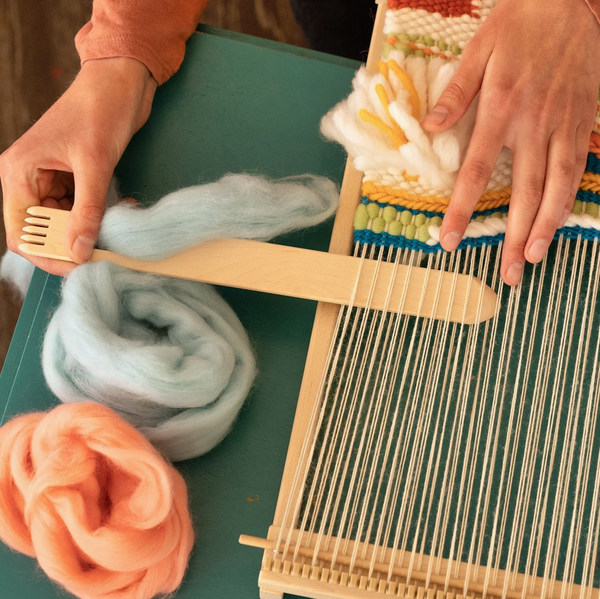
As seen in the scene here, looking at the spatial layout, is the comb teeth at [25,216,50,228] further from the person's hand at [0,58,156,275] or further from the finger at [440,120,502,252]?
the finger at [440,120,502,252]

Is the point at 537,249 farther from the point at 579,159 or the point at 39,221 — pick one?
the point at 39,221

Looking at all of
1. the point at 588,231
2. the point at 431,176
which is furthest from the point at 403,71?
the point at 588,231

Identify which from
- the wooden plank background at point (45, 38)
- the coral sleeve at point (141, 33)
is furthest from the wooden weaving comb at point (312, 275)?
the wooden plank background at point (45, 38)

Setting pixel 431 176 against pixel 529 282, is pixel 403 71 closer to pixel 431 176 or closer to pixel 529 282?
pixel 431 176

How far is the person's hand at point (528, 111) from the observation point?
33.3 inches

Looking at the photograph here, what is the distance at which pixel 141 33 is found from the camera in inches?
38.7

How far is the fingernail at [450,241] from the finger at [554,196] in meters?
0.10

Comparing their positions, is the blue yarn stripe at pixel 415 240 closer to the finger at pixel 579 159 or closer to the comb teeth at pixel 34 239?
the finger at pixel 579 159

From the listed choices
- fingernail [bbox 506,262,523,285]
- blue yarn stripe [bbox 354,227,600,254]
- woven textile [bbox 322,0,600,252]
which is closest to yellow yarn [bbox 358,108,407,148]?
woven textile [bbox 322,0,600,252]

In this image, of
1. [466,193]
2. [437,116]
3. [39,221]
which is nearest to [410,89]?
[437,116]

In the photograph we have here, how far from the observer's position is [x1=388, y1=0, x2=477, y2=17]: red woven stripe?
96 cm

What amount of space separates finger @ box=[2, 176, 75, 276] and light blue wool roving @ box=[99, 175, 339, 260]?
0.08 meters

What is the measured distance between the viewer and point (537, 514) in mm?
764

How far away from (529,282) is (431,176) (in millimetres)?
215
